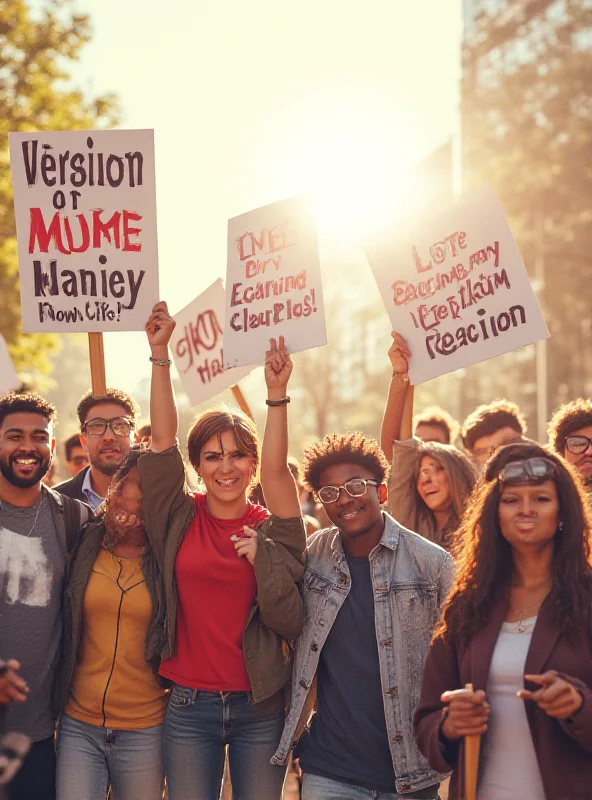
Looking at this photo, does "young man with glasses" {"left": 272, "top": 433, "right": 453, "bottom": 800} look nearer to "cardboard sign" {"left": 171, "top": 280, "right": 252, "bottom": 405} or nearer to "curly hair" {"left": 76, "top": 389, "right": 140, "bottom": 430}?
"curly hair" {"left": 76, "top": 389, "right": 140, "bottom": 430}

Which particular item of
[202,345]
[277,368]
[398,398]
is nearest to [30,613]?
[277,368]

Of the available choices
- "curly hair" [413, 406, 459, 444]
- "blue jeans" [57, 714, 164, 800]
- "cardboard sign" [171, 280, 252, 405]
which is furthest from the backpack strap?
"curly hair" [413, 406, 459, 444]

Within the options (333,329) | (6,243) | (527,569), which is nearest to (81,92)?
(6,243)

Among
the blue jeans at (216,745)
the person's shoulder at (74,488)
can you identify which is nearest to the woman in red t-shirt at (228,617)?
the blue jeans at (216,745)

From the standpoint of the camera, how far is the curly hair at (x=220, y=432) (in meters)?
4.68

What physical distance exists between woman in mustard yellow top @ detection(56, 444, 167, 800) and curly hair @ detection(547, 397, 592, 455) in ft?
7.47

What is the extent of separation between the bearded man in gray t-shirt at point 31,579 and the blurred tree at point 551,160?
2613 centimetres

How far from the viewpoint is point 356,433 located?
4754 millimetres

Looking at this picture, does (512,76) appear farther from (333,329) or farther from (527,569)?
Result: (527,569)

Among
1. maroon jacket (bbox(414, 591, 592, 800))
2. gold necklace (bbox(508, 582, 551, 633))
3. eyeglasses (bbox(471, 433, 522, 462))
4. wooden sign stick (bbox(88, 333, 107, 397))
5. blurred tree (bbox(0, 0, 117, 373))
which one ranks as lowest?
maroon jacket (bbox(414, 591, 592, 800))

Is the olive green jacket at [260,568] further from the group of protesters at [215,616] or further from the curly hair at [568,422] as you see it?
the curly hair at [568,422]

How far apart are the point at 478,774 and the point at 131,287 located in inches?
114

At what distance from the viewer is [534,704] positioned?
11.2ft

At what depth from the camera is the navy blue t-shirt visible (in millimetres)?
4207
